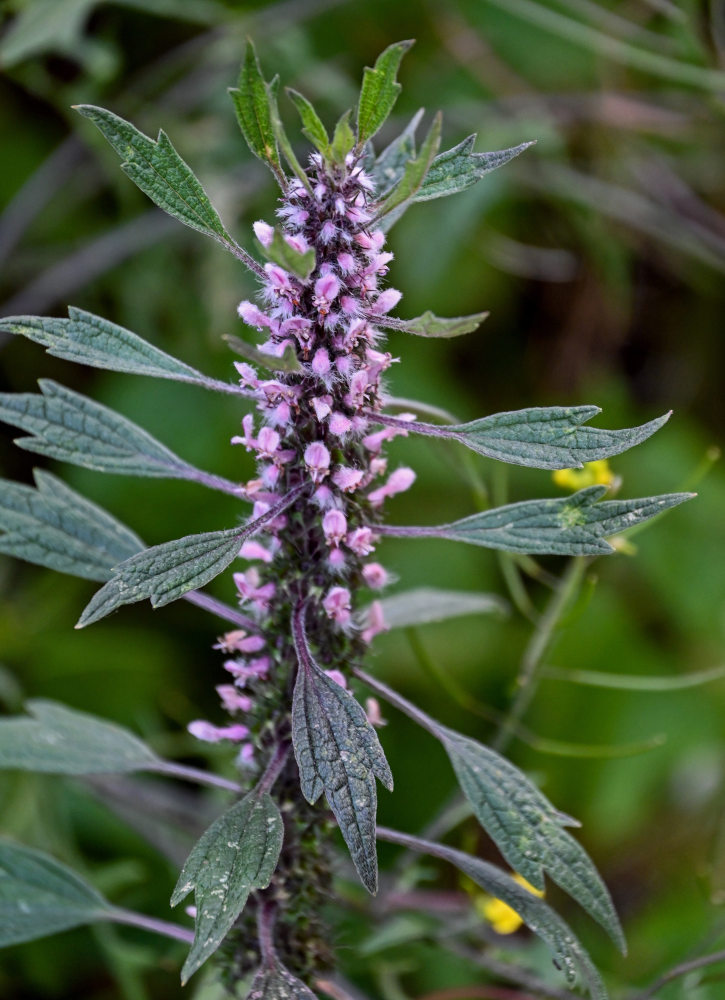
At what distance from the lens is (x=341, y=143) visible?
22.2 inches

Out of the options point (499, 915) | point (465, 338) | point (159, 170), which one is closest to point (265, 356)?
point (159, 170)

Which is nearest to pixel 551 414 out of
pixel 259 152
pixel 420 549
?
pixel 259 152

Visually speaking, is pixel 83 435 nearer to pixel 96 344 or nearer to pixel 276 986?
pixel 96 344

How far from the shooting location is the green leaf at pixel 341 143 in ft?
1.81

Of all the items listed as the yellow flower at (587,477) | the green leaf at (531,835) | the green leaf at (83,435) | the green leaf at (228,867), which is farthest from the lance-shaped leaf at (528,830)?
the yellow flower at (587,477)

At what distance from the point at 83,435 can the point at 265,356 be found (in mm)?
251

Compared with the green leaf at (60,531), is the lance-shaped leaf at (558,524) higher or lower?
higher

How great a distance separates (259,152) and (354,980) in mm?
1104

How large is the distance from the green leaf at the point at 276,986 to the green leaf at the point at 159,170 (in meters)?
0.50

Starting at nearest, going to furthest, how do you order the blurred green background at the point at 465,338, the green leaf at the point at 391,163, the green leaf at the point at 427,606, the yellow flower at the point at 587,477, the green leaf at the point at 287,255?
the green leaf at the point at 287,255 < the green leaf at the point at 391,163 < the green leaf at the point at 427,606 < the yellow flower at the point at 587,477 < the blurred green background at the point at 465,338

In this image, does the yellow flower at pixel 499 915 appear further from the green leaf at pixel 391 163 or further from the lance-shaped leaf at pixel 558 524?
the green leaf at pixel 391 163

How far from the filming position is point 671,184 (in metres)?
1.89

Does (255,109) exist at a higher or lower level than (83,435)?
higher

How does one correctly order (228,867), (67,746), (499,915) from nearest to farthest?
1. (228,867)
2. (67,746)
3. (499,915)
